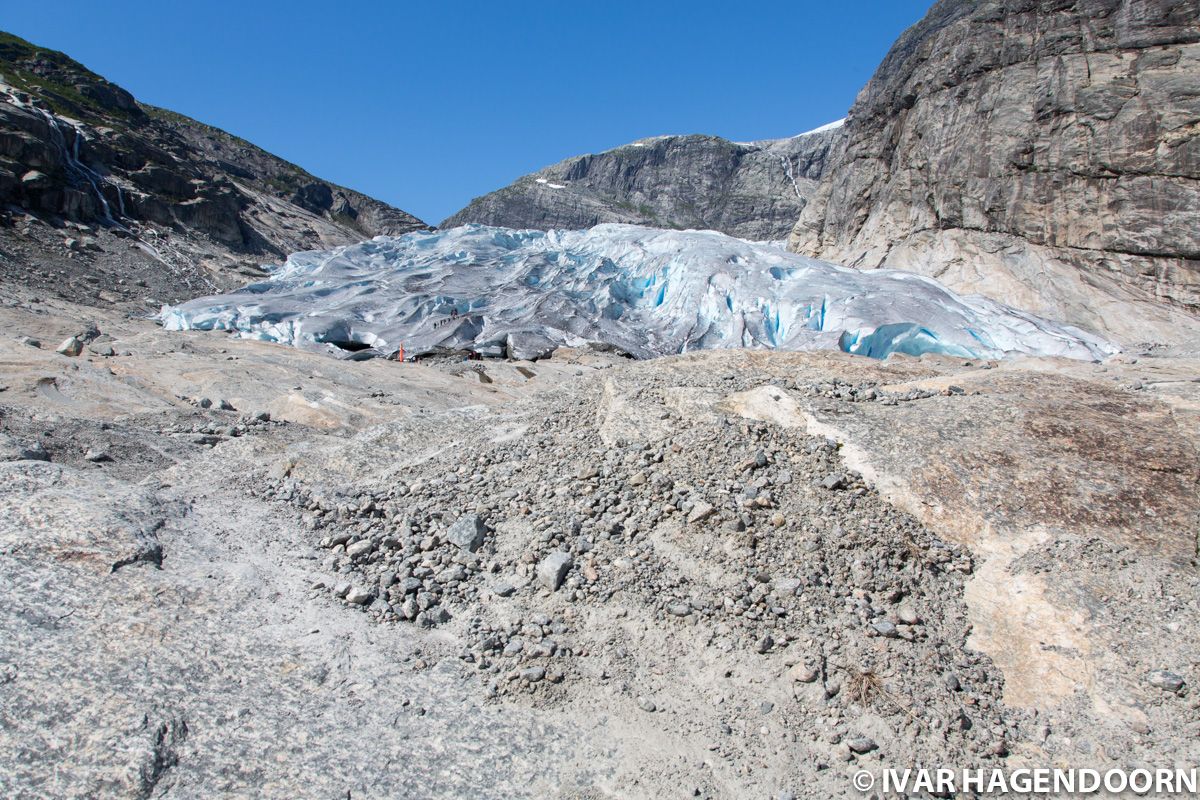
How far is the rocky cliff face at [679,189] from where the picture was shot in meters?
76.4

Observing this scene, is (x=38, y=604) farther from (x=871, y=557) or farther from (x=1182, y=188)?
(x=1182, y=188)

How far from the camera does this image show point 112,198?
32.3 m

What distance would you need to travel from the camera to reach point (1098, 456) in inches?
222

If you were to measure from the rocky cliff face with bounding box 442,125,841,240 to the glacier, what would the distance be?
48133 mm

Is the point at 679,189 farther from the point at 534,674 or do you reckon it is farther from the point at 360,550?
the point at 534,674

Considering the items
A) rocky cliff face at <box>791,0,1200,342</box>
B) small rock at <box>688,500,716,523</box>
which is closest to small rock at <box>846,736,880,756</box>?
small rock at <box>688,500,716,523</box>

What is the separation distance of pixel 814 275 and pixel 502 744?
70.9 feet

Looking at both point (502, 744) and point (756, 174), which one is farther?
point (756, 174)

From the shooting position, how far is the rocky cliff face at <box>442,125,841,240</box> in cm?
7638

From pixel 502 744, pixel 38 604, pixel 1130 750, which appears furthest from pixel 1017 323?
pixel 38 604

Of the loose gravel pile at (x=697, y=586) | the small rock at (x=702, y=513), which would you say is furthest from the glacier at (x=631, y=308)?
the small rock at (x=702, y=513)

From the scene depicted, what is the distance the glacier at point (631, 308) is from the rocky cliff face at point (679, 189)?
48.1 meters

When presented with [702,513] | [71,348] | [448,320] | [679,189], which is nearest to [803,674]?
[702,513]

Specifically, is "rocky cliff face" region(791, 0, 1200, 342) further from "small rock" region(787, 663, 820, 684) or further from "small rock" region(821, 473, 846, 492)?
"small rock" region(787, 663, 820, 684)
